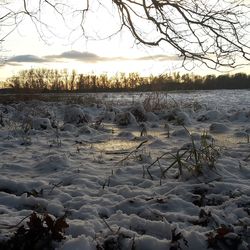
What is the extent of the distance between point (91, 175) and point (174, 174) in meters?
0.81

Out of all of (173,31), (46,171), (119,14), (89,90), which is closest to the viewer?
(46,171)

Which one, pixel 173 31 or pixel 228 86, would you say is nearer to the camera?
pixel 173 31

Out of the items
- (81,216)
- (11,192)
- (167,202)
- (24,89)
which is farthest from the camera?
(24,89)

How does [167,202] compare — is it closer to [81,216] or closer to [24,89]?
[81,216]

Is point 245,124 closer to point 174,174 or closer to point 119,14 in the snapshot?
point 119,14

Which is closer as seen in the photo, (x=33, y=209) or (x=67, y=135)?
(x=33, y=209)

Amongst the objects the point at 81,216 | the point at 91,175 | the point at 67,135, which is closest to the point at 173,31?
the point at 67,135

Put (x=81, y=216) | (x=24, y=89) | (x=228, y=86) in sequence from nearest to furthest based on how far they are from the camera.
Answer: (x=81, y=216) → (x=24, y=89) → (x=228, y=86)

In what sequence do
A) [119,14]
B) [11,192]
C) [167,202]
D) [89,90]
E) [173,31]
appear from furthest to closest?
1. [89,90]
2. [119,14]
3. [173,31]
4. [11,192]
5. [167,202]

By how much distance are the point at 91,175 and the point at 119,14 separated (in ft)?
11.2

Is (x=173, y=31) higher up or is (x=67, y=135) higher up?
(x=173, y=31)

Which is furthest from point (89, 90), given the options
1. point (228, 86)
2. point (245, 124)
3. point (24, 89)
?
point (245, 124)

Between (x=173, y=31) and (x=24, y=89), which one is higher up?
(x=173, y=31)

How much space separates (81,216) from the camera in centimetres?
283
